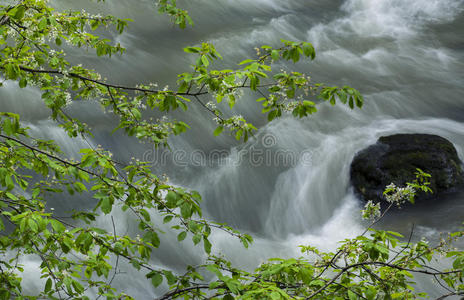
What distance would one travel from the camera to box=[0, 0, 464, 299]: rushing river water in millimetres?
7094

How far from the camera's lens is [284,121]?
9055mm

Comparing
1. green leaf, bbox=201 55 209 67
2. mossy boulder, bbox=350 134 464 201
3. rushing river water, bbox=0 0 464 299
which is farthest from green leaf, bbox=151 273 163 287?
mossy boulder, bbox=350 134 464 201

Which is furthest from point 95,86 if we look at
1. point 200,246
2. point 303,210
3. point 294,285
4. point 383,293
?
point 303,210

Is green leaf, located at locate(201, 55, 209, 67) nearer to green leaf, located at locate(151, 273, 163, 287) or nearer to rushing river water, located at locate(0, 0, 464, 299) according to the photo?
green leaf, located at locate(151, 273, 163, 287)

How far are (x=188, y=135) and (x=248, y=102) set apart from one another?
1743 millimetres

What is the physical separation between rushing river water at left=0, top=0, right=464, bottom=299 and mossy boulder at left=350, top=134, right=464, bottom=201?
0.27 meters

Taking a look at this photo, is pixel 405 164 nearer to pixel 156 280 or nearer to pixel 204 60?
pixel 204 60

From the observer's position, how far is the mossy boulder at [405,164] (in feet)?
25.0

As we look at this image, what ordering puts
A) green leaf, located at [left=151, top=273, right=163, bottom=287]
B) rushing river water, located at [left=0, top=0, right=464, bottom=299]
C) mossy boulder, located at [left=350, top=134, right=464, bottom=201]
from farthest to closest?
mossy boulder, located at [left=350, top=134, right=464, bottom=201], rushing river water, located at [left=0, top=0, right=464, bottom=299], green leaf, located at [left=151, top=273, right=163, bottom=287]

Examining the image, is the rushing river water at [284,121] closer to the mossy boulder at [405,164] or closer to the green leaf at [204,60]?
the mossy boulder at [405,164]

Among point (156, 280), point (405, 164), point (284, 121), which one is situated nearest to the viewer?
point (156, 280)

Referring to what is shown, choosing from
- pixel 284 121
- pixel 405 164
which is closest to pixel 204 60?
pixel 405 164

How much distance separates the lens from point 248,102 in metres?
9.41

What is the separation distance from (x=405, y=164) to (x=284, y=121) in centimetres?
250
